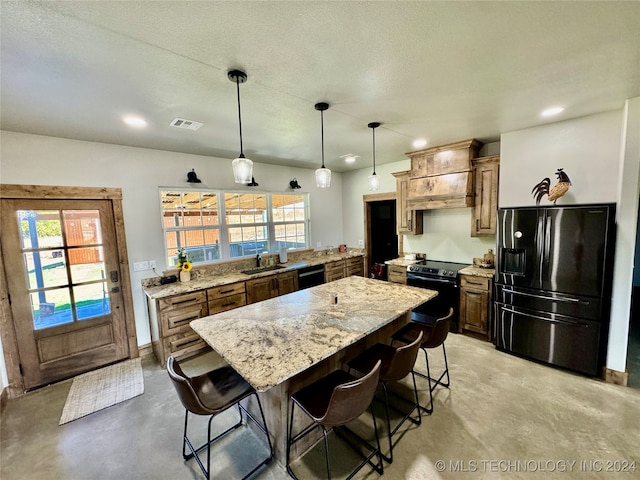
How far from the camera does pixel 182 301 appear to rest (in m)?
3.07

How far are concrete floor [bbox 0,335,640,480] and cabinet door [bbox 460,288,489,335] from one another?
2.48 ft

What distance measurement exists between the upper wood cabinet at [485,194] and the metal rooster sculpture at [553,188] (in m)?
0.49

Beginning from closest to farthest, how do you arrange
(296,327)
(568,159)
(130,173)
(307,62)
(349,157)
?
(307,62), (296,327), (568,159), (130,173), (349,157)

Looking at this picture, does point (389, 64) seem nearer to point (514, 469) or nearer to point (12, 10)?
point (12, 10)

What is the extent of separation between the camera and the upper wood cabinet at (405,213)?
424cm

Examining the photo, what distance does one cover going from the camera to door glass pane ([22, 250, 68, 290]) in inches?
105

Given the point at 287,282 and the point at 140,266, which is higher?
the point at 140,266

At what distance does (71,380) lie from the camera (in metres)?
2.85

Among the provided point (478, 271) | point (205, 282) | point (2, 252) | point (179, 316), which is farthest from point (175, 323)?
point (478, 271)

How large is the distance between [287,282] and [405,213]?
7.35 ft

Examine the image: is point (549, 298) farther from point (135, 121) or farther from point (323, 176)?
point (135, 121)

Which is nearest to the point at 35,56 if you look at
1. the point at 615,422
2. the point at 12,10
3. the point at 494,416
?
the point at 12,10

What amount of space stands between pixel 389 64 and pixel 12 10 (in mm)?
1864

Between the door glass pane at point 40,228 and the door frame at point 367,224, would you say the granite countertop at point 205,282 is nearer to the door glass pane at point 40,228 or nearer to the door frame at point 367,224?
the door glass pane at point 40,228
